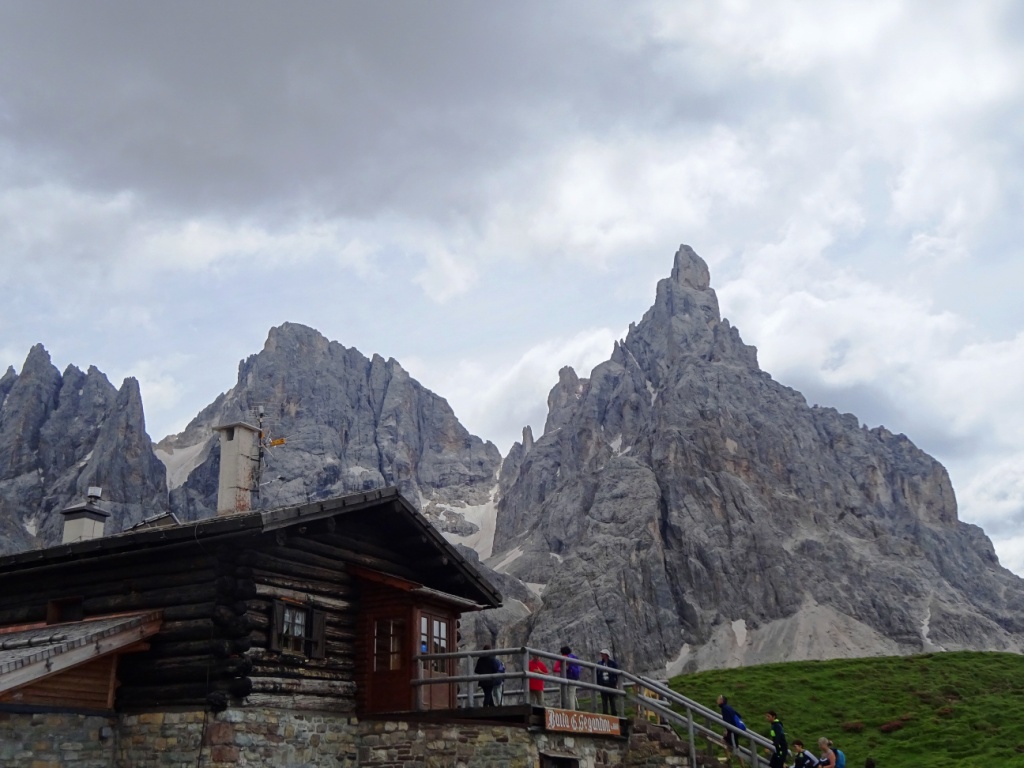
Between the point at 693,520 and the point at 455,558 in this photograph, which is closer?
the point at 455,558

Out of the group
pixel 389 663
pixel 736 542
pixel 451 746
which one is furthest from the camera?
pixel 736 542

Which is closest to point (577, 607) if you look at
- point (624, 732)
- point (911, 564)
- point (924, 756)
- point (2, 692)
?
point (911, 564)

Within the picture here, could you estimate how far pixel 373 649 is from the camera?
1900cm

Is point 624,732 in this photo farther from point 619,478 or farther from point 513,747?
point 619,478

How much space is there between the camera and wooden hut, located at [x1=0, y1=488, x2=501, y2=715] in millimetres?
16266

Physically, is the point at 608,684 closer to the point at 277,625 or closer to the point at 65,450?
the point at 277,625

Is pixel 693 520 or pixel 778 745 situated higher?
pixel 693 520

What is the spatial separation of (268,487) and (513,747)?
600 ft

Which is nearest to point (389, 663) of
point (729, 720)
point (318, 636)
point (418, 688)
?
point (418, 688)

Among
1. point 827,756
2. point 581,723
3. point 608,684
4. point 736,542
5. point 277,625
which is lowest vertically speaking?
point 827,756

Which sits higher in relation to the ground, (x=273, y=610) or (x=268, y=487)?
(x=268, y=487)

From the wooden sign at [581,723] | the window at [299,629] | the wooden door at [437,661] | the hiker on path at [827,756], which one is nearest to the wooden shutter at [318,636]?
the window at [299,629]

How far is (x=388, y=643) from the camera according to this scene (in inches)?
751

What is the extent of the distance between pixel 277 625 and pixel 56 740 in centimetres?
391
